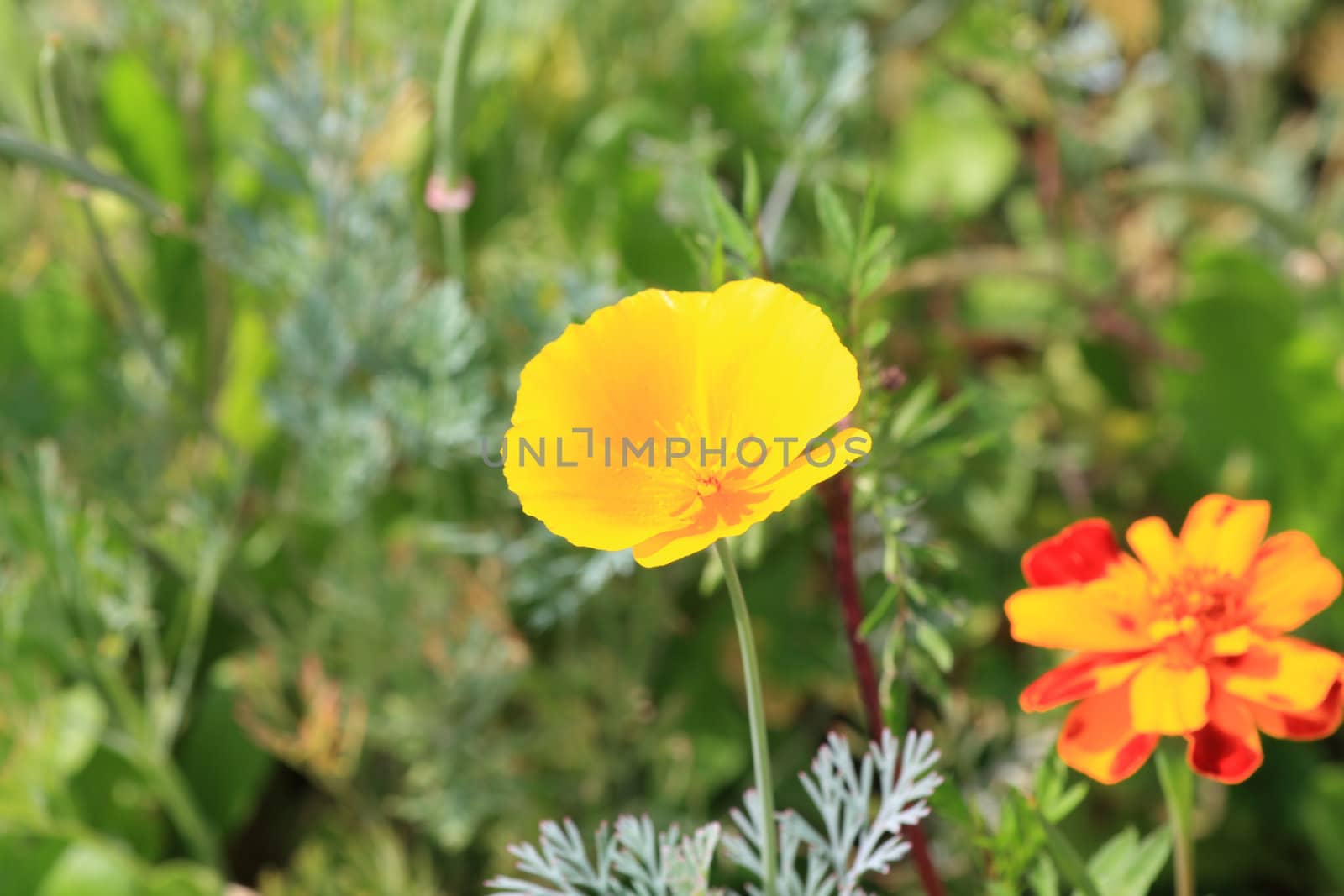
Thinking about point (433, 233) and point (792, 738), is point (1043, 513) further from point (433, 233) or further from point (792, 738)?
point (433, 233)

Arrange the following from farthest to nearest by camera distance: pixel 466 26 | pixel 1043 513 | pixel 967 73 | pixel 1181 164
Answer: pixel 1181 164, pixel 1043 513, pixel 967 73, pixel 466 26

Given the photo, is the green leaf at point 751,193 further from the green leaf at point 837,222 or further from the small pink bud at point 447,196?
the small pink bud at point 447,196

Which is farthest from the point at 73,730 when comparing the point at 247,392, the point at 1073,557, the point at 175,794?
the point at 1073,557

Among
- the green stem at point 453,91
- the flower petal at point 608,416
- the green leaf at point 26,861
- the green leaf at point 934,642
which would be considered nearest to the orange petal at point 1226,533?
the green leaf at point 934,642

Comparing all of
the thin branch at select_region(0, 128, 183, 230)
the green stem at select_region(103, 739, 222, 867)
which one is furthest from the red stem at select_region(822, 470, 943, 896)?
the green stem at select_region(103, 739, 222, 867)

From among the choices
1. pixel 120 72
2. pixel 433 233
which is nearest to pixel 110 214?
pixel 120 72

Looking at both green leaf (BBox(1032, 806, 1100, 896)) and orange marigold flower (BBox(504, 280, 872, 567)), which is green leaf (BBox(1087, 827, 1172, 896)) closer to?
green leaf (BBox(1032, 806, 1100, 896))
